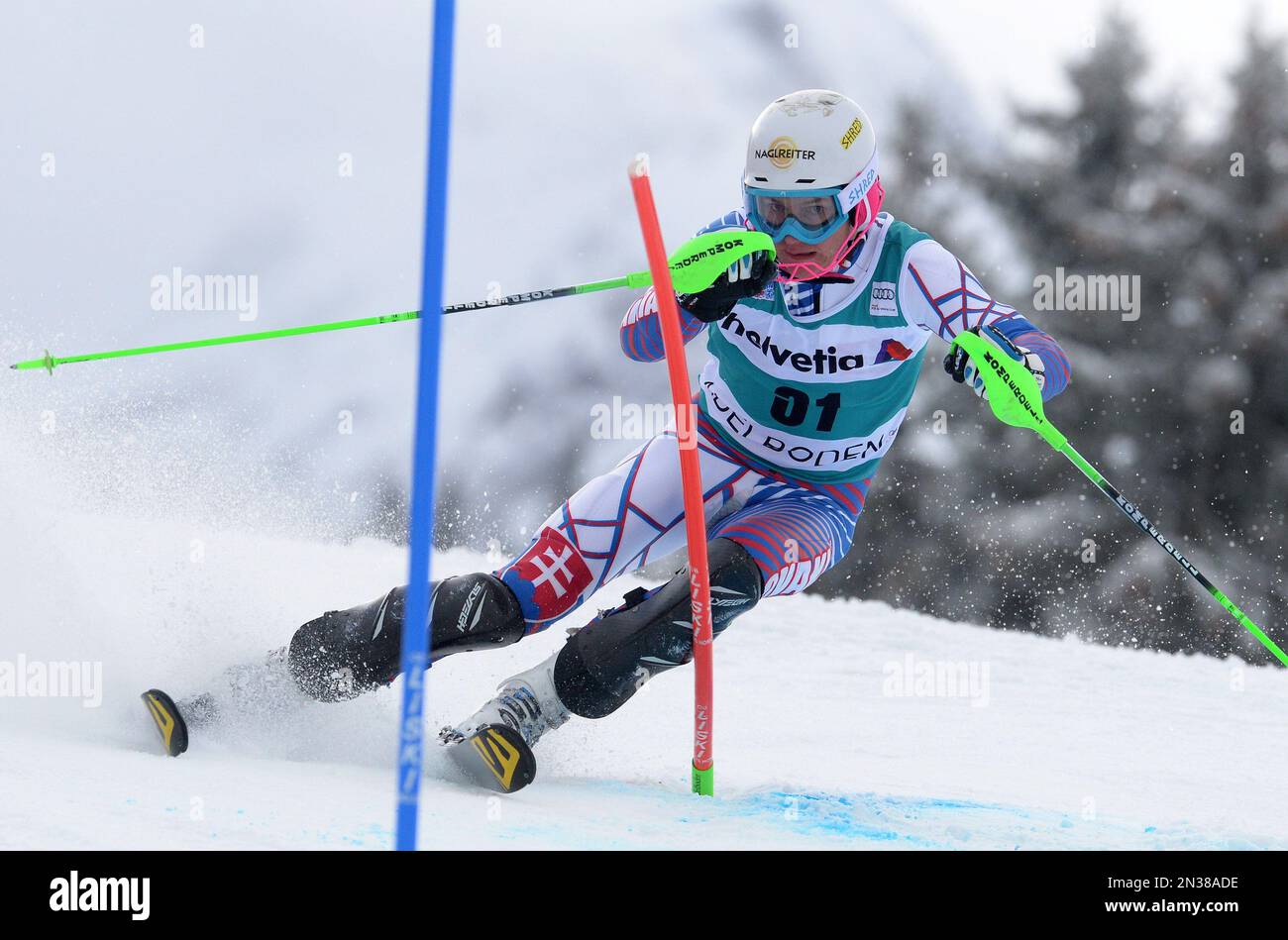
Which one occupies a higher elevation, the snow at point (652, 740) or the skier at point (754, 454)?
the skier at point (754, 454)

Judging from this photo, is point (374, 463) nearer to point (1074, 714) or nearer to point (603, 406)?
point (603, 406)

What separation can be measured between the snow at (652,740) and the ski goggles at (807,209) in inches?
54.6

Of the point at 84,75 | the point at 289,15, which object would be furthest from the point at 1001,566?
the point at 289,15

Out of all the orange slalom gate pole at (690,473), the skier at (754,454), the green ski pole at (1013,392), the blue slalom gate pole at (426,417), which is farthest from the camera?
the skier at (754,454)

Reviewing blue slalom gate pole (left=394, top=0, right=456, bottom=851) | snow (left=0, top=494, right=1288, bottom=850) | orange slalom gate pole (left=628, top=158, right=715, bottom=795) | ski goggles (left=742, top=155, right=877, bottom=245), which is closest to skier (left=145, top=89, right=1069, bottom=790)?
ski goggles (left=742, top=155, right=877, bottom=245)

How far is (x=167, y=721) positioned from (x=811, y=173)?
2.00 meters

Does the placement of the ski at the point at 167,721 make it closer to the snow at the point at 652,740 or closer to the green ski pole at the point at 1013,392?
the snow at the point at 652,740

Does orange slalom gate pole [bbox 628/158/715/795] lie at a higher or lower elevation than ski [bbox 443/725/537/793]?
higher

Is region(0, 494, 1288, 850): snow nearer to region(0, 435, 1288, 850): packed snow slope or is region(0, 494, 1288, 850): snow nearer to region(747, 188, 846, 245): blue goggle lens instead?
region(0, 435, 1288, 850): packed snow slope

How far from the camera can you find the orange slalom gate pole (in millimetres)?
2605

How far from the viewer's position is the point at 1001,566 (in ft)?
48.1

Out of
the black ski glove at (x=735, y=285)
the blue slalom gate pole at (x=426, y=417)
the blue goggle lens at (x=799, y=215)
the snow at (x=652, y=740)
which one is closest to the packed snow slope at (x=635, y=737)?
the snow at (x=652, y=740)

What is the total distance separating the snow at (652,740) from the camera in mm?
2654

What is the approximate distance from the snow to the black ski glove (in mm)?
1183
